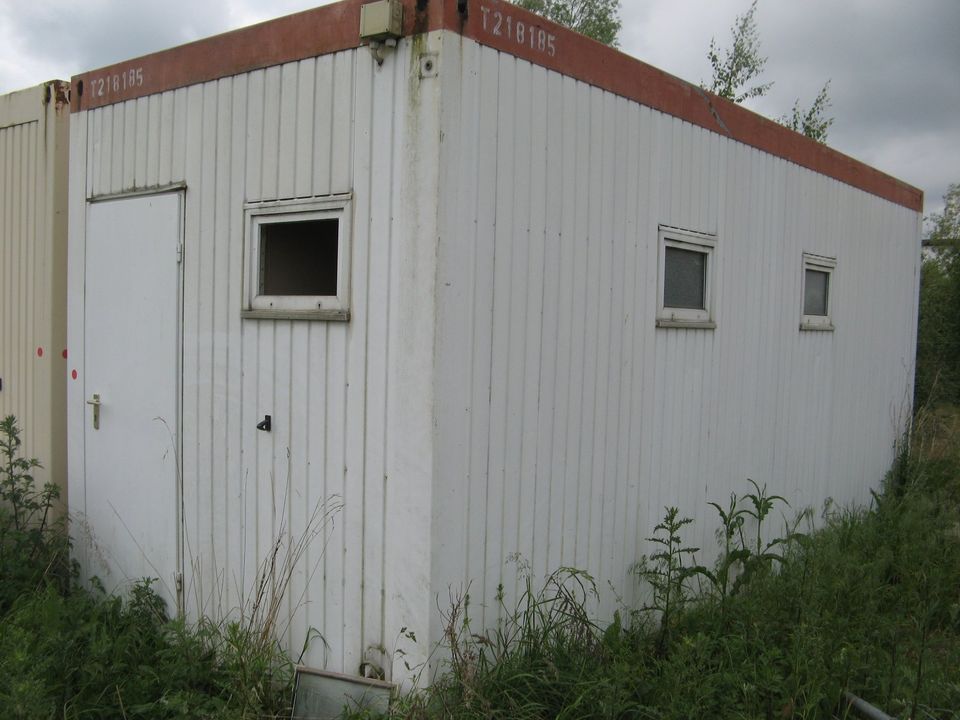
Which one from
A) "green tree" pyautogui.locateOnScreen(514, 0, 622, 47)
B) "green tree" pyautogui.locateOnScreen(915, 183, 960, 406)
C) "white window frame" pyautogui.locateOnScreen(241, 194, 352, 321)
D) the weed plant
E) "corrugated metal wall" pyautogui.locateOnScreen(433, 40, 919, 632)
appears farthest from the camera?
"green tree" pyautogui.locateOnScreen(514, 0, 622, 47)

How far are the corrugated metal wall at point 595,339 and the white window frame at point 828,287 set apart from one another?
4.0 inches

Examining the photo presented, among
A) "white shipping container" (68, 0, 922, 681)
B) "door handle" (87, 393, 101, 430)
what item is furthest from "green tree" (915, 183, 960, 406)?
"door handle" (87, 393, 101, 430)

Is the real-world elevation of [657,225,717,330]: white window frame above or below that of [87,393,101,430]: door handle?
above

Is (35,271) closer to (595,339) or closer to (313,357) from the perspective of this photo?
(313,357)

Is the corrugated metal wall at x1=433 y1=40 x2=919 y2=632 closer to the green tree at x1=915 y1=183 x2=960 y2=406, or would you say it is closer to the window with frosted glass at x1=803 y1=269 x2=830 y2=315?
the window with frosted glass at x1=803 y1=269 x2=830 y2=315

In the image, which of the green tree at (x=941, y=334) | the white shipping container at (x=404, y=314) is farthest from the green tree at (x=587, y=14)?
the white shipping container at (x=404, y=314)

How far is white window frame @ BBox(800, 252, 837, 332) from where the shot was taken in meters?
6.79

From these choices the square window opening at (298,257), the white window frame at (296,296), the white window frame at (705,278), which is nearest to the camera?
the white window frame at (296,296)

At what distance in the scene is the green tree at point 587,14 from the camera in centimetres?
1872

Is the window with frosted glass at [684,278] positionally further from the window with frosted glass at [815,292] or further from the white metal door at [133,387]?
the white metal door at [133,387]

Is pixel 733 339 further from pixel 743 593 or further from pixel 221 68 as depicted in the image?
pixel 221 68

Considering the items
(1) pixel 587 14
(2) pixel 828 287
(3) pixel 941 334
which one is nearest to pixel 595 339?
(2) pixel 828 287

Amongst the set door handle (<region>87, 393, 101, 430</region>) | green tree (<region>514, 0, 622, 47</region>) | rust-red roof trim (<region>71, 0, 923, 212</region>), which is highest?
green tree (<region>514, 0, 622, 47</region>)

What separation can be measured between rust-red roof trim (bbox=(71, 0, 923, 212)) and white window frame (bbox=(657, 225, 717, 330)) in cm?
74
